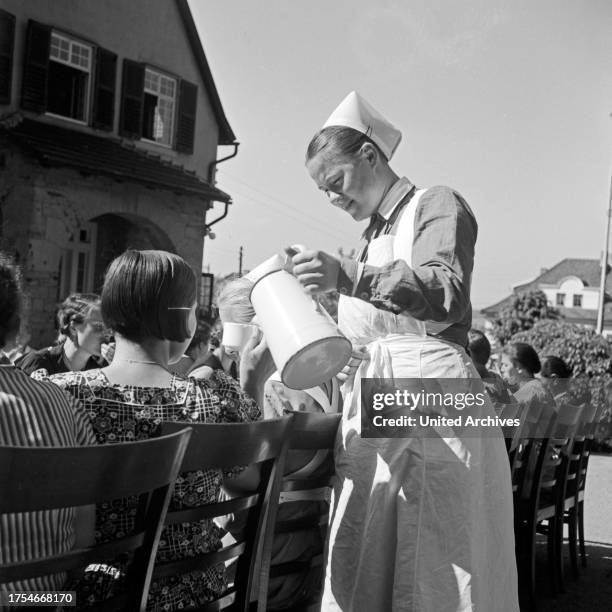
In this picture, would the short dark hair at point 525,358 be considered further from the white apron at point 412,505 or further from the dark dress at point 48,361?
the white apron at point 412,505

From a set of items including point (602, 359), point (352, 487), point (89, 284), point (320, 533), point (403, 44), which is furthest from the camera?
point (89, 284)

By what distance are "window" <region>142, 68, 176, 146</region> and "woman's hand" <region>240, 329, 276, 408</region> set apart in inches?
438

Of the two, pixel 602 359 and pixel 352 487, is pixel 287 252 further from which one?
pixel 602 359

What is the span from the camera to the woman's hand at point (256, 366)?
253 centimetres

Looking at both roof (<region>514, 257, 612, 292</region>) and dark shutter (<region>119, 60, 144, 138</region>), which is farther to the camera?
dark shutter (<region>119, 60, 144, 138</region>)

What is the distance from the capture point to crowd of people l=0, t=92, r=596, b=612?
153 centimetres

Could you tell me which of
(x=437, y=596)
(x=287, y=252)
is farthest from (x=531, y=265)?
(x=437, y=596)

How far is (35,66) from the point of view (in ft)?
35.5

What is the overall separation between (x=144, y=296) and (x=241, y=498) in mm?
503

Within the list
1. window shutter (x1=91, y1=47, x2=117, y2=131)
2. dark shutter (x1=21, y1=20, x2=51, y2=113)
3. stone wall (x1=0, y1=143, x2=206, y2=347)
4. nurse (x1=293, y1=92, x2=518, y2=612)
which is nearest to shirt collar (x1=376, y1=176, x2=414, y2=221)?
nurse (x1=293, y1=92, x2=518, y2=612)

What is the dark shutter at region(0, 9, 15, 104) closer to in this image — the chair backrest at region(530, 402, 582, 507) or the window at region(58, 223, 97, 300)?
the window at region(58, 223, 97, 300)

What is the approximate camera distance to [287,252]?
1.67 metres

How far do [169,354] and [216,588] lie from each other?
1.77 ft

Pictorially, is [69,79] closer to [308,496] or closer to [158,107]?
[158,107]
